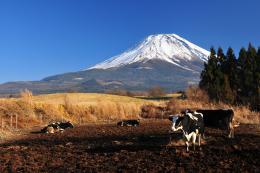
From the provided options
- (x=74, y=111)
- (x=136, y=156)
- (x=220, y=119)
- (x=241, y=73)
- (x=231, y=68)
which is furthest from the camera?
(x=231, y=68)

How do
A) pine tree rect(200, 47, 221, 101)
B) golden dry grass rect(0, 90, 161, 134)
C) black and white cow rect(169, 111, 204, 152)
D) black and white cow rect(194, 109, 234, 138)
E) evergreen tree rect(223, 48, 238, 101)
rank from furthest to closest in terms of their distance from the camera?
evergreen tree rect(223, 48, 238, 101)
pine tree rect(200, 47, 221, 101)
golden dry grass rect(0, 90, 161, 134)
black and white cow rect(194, 109, 234, 138)
black and white cow rect(169, 111, 204, 152)

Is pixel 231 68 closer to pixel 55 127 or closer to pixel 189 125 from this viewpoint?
pixel 55 127

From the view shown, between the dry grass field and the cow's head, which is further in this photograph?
the dry grass field

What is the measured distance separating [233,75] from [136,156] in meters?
44.8

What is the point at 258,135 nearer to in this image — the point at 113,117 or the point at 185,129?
the point at 185,129

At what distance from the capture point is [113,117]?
33688 mm

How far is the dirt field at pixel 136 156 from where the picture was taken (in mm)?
11750

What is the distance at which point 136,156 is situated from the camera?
13461mm

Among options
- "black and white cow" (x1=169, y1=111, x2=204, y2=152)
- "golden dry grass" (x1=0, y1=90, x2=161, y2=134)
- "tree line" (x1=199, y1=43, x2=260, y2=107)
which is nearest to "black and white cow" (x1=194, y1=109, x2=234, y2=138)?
"black and white cow" (x1=169, y1=111, x2=204, y2=152)

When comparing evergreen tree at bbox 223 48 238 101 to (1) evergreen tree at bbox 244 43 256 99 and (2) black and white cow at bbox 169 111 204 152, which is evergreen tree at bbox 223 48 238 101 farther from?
(2) black and white cow at bbox 169 111 204 152

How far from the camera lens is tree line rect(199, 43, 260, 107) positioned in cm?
5119

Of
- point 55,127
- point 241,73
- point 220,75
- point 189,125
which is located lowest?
point 55,127

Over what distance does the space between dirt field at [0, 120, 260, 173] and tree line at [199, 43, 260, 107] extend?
111 ft

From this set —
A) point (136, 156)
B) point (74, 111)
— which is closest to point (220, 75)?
point (74, 111)
